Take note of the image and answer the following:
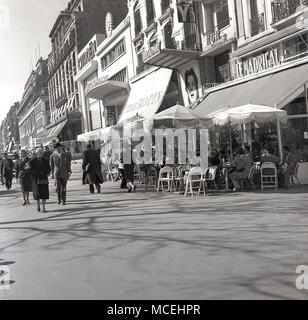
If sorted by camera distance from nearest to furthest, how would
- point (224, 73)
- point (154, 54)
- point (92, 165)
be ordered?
point (92, 165), point (224, 73), point (154, 54)

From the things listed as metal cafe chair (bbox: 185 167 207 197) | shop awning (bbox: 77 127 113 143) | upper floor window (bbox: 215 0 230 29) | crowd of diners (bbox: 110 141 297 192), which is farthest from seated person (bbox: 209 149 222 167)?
upper floor window (bbox: 215 0 230 29)

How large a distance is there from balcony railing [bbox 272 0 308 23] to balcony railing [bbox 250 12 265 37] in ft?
3.70

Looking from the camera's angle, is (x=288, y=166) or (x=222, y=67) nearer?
(x=288, y=166)

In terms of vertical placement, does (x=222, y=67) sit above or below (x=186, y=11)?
below

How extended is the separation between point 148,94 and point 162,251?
22232mm

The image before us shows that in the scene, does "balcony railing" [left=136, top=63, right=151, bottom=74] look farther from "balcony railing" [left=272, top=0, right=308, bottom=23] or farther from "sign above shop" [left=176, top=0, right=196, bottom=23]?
"balcony railing" [left=272, top=0, right=308, bottom=23]

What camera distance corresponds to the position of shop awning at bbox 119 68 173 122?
26.1 meters

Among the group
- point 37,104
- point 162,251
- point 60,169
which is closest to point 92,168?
point 60,169

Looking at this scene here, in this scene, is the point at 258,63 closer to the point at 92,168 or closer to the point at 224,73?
the point at 224,73

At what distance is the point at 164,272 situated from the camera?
219 inches

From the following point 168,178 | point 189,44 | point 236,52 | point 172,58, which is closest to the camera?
point 168,178

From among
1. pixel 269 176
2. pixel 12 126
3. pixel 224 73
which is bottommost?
pixel 269 176

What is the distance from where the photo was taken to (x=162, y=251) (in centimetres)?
668
